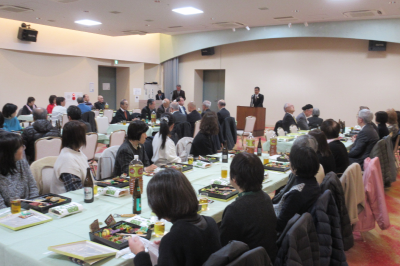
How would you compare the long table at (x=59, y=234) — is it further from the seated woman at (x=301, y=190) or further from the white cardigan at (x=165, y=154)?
the white cardigan at (x=165, y=154)

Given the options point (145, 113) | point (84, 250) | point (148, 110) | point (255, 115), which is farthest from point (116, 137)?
point (255, 115)

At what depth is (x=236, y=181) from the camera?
6.82ft

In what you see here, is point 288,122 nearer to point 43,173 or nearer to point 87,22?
point 43,173

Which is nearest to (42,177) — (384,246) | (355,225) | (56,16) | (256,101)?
(355,225)

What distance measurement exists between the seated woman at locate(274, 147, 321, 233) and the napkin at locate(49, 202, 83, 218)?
4.53ft

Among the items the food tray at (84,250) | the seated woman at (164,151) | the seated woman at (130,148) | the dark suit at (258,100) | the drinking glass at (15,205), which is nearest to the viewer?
the food tray at (84,250)

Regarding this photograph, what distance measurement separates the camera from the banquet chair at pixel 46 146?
4.62 meters

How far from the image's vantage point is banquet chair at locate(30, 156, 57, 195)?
2951mm

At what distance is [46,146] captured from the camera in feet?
15.4

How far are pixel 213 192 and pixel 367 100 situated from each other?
11.2 m

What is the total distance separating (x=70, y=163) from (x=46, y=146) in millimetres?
2174

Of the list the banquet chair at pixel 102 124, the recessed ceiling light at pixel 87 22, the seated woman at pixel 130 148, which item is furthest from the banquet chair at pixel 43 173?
the recessed ceiling light at pixel 87 22

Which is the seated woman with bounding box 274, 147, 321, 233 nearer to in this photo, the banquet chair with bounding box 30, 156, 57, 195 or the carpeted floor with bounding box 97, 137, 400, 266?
the carpeted floor with bounding box 97, 137, 400, 266

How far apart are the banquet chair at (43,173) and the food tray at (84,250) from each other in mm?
1360
